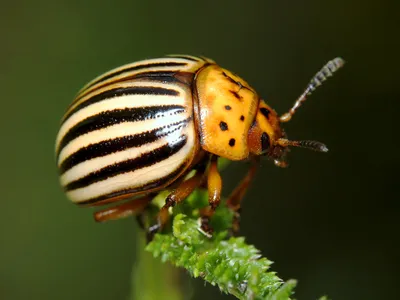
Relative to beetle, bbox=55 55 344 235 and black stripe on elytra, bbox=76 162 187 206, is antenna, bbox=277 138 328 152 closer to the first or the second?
beetle, bbox=55 55 344 235

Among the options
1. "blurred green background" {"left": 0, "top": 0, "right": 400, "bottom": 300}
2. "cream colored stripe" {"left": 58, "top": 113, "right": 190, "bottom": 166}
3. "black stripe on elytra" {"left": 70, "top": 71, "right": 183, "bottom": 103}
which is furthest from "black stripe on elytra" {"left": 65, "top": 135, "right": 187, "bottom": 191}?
"blurred green background" {"left": 0, "top": 0, "right": 400, "bottom": 300}

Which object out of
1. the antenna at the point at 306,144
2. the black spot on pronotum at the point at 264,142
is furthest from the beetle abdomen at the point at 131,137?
the antenna at the point at 306,144

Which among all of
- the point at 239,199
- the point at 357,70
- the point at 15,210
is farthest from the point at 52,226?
the point at 357,70

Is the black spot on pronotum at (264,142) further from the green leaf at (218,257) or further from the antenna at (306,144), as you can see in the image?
the green leaf at (218,257)

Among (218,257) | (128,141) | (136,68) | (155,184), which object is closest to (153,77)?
(136,68)

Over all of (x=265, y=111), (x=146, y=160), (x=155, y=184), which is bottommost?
(x=155, y=184)

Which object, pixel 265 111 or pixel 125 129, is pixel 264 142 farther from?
pixel 125 129

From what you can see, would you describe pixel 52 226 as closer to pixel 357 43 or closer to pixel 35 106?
pixel 35 106
